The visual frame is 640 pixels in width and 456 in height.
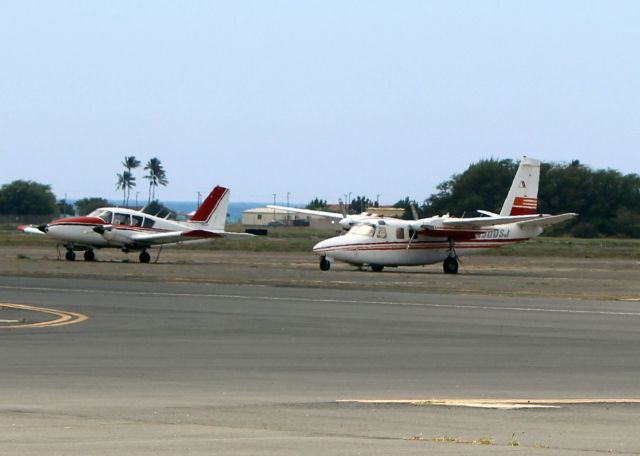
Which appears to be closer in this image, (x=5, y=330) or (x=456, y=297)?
(x=5, y=330)

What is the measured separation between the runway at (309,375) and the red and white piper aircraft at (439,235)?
17978 millimetres

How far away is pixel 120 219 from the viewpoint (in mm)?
52469

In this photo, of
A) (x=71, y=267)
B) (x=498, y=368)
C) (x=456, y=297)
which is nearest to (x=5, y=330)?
(x=498, y=368)

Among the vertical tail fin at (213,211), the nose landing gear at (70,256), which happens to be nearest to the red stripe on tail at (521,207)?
the vertical tail fin at (213,211)

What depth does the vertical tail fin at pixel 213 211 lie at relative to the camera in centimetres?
5469

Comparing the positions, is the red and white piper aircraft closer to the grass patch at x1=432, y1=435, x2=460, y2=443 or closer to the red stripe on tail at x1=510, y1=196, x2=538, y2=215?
the red stripe on tail at x1=510, y1=196, x2=538, y2=215

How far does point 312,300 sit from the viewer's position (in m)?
29.7

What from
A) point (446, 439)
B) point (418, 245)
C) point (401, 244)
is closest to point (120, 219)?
point (401, 244)

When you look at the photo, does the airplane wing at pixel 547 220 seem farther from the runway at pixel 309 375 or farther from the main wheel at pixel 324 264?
the runway at pixel 309 375

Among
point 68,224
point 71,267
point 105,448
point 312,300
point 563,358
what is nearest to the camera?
point 105,448

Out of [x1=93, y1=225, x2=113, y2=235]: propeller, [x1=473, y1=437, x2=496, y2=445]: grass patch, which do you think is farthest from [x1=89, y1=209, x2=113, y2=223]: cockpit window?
[x1=473, y1=437, x2=496, y2=445]: grass patch

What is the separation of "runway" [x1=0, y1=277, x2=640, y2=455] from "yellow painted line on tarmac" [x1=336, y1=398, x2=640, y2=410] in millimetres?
140

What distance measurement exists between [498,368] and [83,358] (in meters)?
5.48

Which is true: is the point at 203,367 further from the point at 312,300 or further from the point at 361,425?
the point at 312,300
